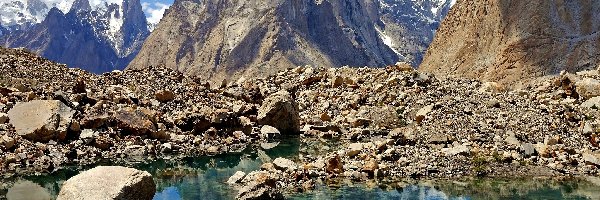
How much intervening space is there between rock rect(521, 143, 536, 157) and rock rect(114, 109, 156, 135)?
894 inches

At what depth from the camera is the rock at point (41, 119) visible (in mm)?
36000

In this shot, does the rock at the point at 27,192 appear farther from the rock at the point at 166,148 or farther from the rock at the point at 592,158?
the rock at the point at 592,158

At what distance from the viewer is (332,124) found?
1955 inches

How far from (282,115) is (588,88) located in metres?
24.0

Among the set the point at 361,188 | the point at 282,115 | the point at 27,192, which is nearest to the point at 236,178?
the point at 361,188

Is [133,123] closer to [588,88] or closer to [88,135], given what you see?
[88,135]

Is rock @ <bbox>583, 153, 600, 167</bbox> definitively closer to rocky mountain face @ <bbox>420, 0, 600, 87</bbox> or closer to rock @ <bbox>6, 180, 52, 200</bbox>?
rock @ <bbox>6, 180, 52, 200</bbox>

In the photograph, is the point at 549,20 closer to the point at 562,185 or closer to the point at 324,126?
the point at 324,126

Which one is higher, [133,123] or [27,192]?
[133,123]

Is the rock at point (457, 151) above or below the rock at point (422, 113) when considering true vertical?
below

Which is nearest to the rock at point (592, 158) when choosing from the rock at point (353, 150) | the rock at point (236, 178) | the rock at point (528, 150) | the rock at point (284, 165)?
the rock at point (528, 150)

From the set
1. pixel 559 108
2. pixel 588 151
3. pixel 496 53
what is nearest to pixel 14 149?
pixel 588 151

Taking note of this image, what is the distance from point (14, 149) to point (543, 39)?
6172cm

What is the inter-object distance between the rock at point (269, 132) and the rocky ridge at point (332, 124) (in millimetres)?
94
